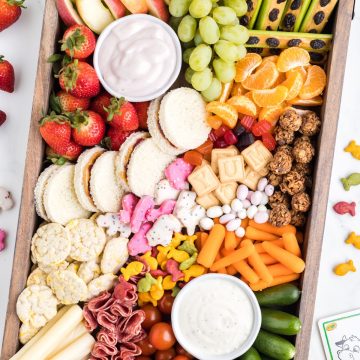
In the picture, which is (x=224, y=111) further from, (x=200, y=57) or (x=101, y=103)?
(x=101, y=103)

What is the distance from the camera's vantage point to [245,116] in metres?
2.08

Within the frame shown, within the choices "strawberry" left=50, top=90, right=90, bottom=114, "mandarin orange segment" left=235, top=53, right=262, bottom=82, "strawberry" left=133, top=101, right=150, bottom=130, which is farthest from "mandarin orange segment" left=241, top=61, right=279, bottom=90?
"strawberry" left=50, top=90, right=90, bottom=114

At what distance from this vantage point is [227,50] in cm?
193

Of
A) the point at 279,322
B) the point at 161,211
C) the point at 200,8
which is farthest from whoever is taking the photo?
the point at 161,211

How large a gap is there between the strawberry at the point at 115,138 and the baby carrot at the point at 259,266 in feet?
1.84

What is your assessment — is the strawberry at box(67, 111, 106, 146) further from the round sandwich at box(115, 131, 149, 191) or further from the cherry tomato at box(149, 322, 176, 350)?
the cherry tomato at box(149, 322, 176, 350)

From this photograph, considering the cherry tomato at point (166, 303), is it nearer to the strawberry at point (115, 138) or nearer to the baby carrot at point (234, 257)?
the baby carrot at point (234, 257)

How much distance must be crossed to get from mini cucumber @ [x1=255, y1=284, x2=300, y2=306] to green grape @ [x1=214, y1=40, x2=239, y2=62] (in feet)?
2.58

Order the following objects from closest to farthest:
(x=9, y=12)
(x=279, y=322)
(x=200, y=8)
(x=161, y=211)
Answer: (x=200, y=8) → (x=279, y=322) → (x=161, y=211) → (x=9, y=12)

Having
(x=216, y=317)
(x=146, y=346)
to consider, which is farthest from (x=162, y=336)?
(x=216, y=317)

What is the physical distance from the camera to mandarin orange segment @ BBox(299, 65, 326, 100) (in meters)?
2.04

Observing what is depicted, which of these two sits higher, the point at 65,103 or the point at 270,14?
the point at 270,14

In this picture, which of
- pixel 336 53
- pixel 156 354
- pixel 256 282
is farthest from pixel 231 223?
pixel 336 53

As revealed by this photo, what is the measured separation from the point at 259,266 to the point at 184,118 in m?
0.57
